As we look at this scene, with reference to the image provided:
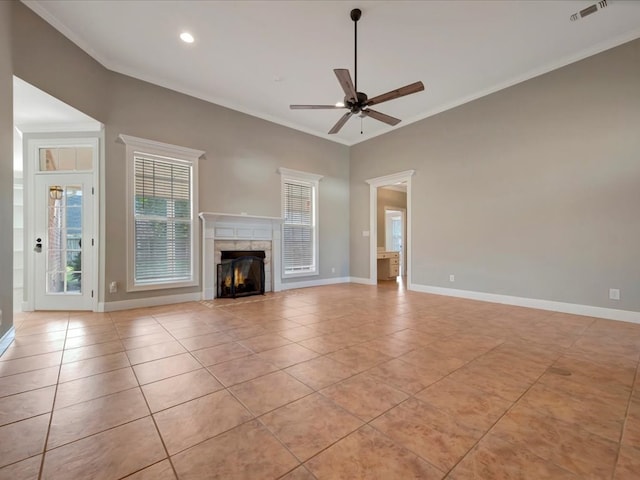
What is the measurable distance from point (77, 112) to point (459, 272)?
21.6ft

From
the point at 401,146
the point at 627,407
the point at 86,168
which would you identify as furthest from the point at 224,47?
the point at 627,407

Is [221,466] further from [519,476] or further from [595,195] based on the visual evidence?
[595,195]

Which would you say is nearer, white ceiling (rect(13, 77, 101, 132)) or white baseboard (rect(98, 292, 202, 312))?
white ceiling (rect(13, 77, 101, 132))

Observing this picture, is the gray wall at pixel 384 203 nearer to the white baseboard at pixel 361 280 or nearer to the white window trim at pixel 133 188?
the white baseboard at pixel 361 280

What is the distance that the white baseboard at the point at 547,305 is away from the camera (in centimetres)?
355

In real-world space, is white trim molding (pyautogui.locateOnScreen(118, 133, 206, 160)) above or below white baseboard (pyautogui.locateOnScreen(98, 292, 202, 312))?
above

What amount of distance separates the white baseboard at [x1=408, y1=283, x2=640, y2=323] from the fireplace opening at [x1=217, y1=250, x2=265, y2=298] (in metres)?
3.53

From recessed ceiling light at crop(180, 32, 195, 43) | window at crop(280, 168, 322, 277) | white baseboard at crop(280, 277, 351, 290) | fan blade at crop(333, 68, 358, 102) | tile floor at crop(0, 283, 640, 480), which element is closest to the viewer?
tile floor at crop(0, 283, 640, 480)

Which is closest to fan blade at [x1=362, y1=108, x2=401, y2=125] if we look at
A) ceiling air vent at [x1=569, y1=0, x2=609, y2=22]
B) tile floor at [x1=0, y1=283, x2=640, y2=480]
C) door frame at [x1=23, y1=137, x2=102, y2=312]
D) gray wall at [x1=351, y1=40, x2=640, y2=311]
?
gray wall at [x1=351, y1=40, x2=640, y2=311]

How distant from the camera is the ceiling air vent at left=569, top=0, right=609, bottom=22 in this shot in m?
2.98

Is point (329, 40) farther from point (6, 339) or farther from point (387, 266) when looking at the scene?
point (387, 266)

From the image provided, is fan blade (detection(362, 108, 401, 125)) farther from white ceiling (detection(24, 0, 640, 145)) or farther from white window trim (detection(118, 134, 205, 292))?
white window trim (detection(118, 134, 205, 292))

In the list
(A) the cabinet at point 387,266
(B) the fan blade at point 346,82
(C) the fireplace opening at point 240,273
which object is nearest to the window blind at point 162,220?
(C) the fireplace opening at point 240,273

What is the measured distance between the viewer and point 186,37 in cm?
350
